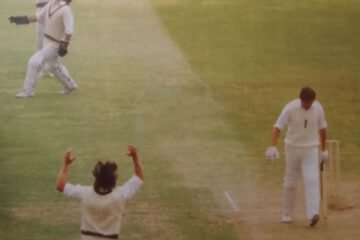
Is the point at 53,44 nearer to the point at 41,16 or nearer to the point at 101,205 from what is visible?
the point at 41,16

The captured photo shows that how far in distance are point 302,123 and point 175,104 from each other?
4.82 m

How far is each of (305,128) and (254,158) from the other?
2668 millimetres

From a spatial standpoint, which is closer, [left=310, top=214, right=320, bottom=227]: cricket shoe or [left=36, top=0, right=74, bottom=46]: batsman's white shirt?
[left=310, top=214, right=320, bottom=227]: cricket shoe

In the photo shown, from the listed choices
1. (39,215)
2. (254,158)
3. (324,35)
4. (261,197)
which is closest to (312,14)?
(324,35)

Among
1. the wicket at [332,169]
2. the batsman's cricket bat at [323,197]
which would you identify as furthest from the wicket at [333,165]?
the batsman's cricket bat at [323,197]

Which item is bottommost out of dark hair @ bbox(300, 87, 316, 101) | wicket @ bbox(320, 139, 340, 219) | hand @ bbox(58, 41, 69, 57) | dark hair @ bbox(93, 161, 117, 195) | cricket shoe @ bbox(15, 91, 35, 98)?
wicket @ bbox(320, 139, 340, 219)

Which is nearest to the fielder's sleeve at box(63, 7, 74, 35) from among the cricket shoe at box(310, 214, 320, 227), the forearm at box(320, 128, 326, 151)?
the forearm at box(320, 128, 326, 151)

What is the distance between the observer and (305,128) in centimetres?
1245

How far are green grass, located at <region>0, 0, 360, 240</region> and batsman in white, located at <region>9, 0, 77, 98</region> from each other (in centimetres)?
22

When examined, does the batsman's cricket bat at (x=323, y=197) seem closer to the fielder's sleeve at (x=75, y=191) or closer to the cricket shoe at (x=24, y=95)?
the fielder's sleeve at (x=75, y=191)

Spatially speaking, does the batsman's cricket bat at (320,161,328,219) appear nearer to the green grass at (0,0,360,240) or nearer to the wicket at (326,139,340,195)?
the wicket at (326,139,340,195)

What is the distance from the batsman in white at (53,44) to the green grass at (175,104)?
217mm

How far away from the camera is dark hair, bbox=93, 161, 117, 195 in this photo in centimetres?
968

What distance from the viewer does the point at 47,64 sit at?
17297mm
